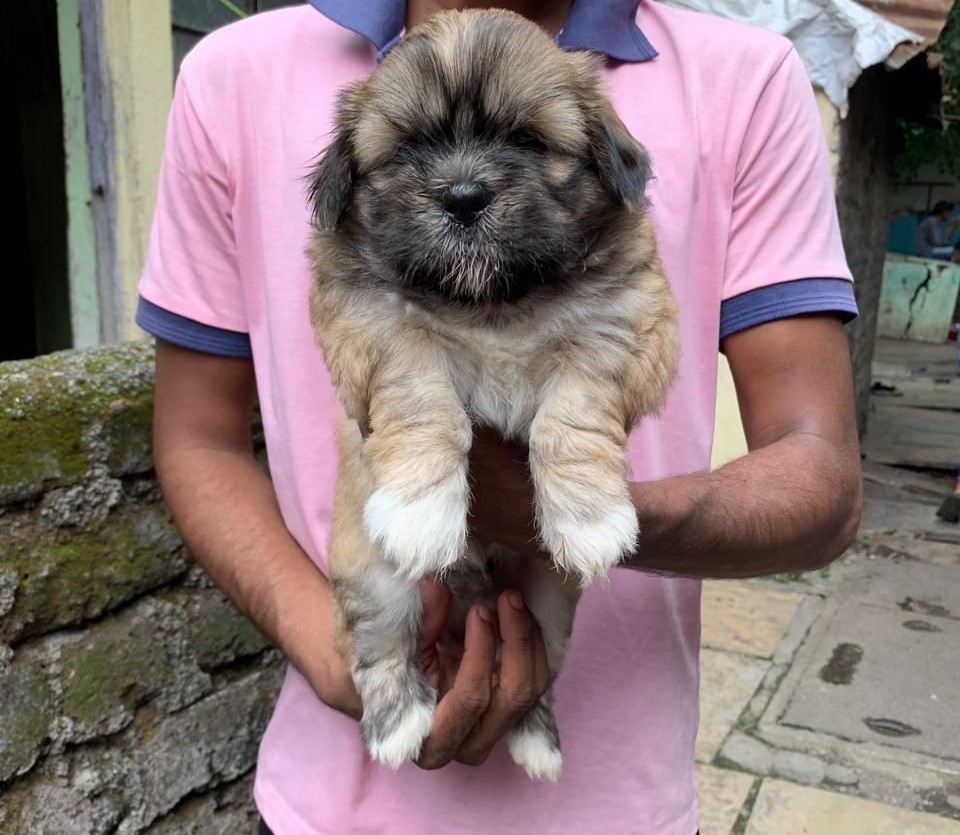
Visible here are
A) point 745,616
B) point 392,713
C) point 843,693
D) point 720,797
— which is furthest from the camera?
point 745,616

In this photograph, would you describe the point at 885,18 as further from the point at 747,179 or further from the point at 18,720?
the point at 18,720

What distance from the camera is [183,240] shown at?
209 cm

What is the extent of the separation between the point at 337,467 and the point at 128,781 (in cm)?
140

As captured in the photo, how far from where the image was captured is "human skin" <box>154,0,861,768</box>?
5.58 ft

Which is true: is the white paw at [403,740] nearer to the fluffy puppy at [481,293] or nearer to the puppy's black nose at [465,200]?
the fluffy puppy at [481,293]

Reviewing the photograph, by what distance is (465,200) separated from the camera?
1645 mm

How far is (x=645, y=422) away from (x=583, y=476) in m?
0.39

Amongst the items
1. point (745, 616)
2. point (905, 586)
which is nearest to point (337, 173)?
point (745, 616)

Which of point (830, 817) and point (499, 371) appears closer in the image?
point (499, 371)

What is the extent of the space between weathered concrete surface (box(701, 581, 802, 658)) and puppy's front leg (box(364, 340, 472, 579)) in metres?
4.73

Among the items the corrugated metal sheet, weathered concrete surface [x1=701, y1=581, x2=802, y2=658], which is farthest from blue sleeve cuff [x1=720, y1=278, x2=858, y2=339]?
the corrugated metal sheet

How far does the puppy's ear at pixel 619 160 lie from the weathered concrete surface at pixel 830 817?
336 cm

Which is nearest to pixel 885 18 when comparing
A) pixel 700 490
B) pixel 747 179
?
pixel 747 179

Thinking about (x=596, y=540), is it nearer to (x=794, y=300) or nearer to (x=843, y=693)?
(x=794, y=300)
